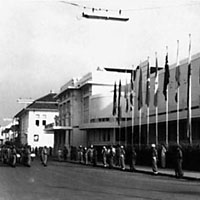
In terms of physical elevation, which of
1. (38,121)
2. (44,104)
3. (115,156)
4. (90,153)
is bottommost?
(115,156)

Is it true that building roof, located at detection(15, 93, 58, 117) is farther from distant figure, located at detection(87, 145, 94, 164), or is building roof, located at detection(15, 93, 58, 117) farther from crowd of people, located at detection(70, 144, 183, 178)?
distant figure, located at detection(87, 145, 94, 164)

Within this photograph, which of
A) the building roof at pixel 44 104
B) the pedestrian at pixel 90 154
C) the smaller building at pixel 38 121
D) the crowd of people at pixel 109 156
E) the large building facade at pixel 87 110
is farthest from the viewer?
the building roof at pixel 44 104

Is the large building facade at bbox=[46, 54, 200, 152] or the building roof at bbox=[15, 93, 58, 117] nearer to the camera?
the large building facade at bbox=[46, 54, 200, 152]

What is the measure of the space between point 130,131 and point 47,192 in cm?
4639

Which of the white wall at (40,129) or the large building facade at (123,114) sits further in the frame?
the white wall at (40,129)

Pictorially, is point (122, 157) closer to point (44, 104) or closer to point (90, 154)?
point (90, 154)

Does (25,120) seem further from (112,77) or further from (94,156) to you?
(94,156)

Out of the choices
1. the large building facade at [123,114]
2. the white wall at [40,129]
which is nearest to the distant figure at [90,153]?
the large building facade at [123,114]

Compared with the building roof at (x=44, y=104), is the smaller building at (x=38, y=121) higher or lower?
lower

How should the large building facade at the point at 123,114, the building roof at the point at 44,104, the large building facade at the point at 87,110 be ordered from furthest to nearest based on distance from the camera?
the building roof at the point at 44,104, the large building facade at the point at 87,110, the large building facade at the point at 123,114

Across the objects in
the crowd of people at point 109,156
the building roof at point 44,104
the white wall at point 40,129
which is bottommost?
the crowd of people at point 109,156

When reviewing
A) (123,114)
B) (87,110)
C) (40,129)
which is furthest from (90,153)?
(40,129)

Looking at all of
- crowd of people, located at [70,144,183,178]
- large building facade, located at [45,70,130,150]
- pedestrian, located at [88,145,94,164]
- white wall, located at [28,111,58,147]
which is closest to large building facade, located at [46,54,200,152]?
large building facade, located at [45,70,130,150]

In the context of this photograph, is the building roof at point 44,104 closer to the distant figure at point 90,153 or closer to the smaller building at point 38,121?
the smaller building at point 38,121
